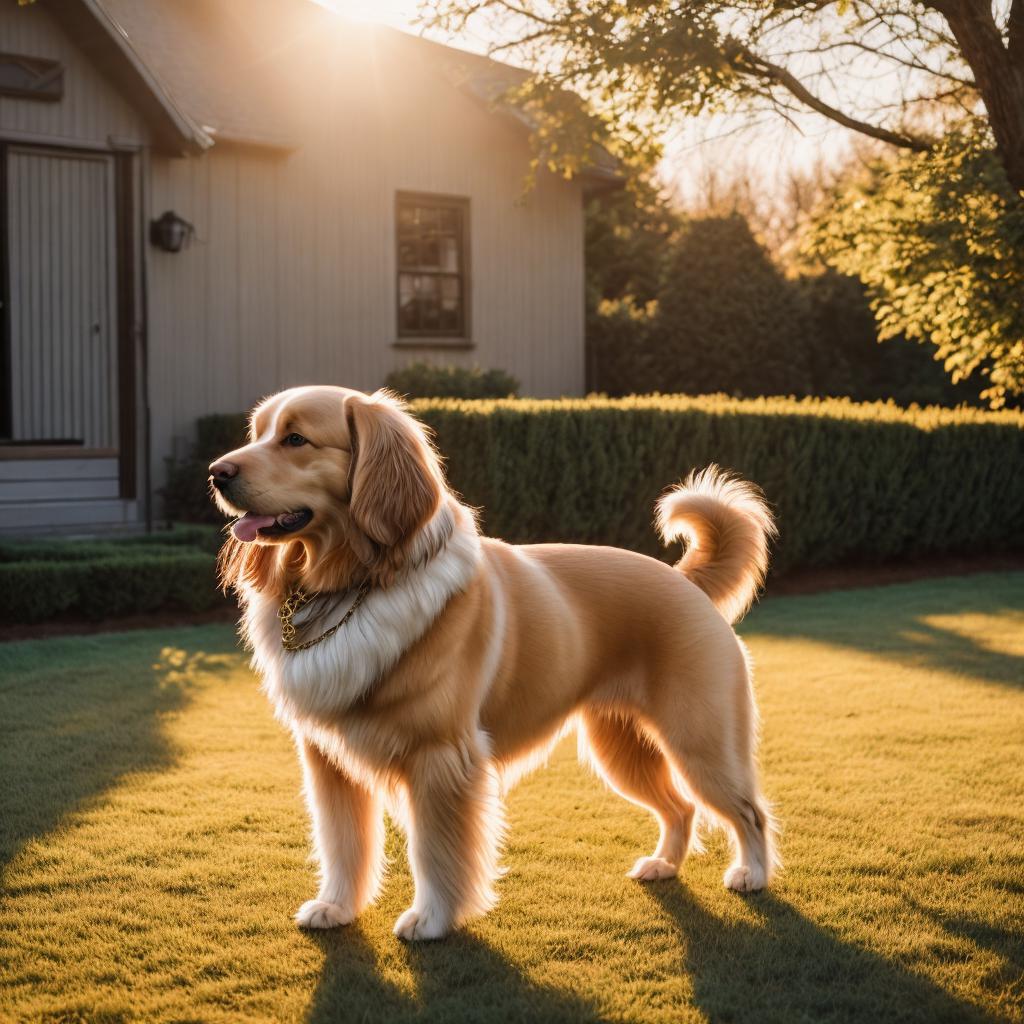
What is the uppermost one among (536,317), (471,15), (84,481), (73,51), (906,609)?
(73,51)

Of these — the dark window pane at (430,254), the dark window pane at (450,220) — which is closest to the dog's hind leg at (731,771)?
the dark window pane at (430,254)

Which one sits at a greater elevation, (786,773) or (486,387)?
(486,387)

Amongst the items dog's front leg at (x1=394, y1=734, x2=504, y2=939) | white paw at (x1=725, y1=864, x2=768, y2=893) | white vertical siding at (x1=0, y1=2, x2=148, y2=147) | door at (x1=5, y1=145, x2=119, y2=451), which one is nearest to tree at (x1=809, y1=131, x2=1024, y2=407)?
white paw at (x1=725, y1=864, x2=768, y2=893)

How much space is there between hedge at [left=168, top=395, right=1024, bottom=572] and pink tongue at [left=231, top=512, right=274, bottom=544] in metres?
7.18

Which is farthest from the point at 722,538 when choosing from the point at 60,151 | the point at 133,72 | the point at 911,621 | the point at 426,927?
the point at 60,151

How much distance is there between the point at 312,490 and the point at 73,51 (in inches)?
401

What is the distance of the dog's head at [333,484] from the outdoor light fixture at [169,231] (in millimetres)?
10600

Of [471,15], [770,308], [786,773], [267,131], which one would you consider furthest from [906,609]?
[770,308]

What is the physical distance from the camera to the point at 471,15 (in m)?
7.59

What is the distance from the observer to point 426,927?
3.59 m

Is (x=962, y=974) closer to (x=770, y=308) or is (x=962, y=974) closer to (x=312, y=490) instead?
(x=312, y=490)

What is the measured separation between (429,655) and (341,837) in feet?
2.41

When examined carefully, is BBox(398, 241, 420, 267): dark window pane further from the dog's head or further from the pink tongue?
the pink tongue

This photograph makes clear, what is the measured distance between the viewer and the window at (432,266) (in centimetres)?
1616
